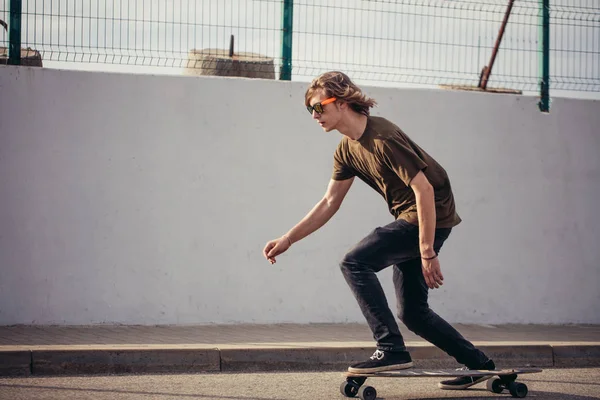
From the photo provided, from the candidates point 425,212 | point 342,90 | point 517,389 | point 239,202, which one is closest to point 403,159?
point 425,212

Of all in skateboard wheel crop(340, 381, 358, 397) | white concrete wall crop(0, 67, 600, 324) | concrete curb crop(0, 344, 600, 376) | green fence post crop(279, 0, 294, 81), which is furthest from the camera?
green fence post crop(279, 0, 294, 81)

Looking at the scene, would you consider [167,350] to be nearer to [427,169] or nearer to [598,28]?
[427,169]

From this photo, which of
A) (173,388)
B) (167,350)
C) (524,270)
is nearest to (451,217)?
(173,388)

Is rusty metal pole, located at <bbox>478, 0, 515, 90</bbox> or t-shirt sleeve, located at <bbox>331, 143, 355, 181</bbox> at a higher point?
rusty metal pole, located at <bbox>478, 0, 515, 90</bbox>

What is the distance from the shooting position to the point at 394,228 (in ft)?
17.1

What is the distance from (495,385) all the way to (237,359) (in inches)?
79.9

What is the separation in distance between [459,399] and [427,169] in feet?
4.56

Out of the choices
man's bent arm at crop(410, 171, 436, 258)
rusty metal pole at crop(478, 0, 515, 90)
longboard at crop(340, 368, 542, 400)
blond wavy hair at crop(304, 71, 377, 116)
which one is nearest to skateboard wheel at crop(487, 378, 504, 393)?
longboard at crop(340, 368, 542, 400)

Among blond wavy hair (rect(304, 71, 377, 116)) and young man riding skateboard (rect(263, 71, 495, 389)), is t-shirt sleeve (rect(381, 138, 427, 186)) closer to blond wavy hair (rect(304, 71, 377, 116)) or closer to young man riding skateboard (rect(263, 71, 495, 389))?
young man riding skateboard (rect(263, 71, 495, 389))

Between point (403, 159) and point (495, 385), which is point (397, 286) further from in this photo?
point (495, 385)

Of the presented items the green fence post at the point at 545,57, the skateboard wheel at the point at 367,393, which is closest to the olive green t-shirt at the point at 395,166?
the skateboard wheel at the point at 367,393

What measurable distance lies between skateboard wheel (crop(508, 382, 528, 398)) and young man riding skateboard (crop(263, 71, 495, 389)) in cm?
23

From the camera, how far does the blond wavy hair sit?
523 centimetres

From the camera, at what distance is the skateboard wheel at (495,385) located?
5625 millimetres
